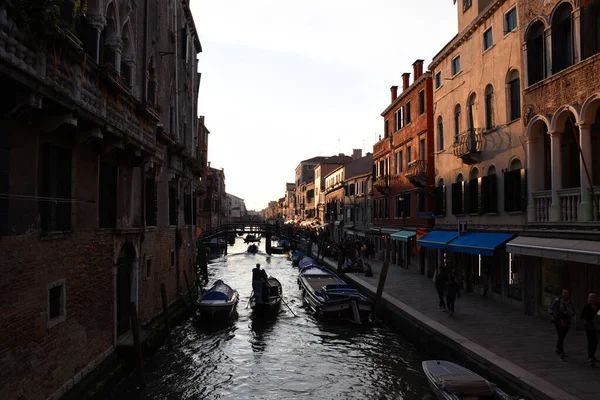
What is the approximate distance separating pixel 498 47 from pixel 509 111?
2.35 meters

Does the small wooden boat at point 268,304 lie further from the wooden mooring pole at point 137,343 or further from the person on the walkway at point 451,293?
the wooden mooring pole at point 137,343

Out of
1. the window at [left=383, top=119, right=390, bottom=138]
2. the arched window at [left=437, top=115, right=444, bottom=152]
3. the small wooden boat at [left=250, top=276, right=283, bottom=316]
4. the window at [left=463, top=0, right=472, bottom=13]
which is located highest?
the window at [left=463, top=0, right=472, bottom=13]

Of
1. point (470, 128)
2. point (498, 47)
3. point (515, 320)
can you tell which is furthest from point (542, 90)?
point (515, 320)

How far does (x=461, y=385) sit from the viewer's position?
872 cm

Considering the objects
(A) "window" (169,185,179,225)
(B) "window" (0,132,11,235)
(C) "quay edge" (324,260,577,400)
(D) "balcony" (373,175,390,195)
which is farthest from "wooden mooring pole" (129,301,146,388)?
(D) "balcony" (373,175,390,195)

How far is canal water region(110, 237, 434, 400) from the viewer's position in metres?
11.1

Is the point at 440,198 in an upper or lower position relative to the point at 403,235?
upper

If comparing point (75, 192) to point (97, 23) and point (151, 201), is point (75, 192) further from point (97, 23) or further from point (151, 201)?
point (151, 201)

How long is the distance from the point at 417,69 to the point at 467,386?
812 inches

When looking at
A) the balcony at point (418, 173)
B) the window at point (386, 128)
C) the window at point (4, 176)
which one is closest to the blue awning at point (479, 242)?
the balcony at point (418, 173)

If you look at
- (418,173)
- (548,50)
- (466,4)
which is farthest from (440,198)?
(548,50)

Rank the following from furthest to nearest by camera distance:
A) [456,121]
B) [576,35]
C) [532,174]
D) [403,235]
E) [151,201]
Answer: [403,235] → [456,121] → [151,201] → [532,174] → [576,35]

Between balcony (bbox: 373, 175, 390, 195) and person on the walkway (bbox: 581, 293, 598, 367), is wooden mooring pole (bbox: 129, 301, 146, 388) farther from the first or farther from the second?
balcony (bbox: 373, 175, 390, 195)

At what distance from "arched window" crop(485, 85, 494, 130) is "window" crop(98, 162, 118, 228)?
489 inches
